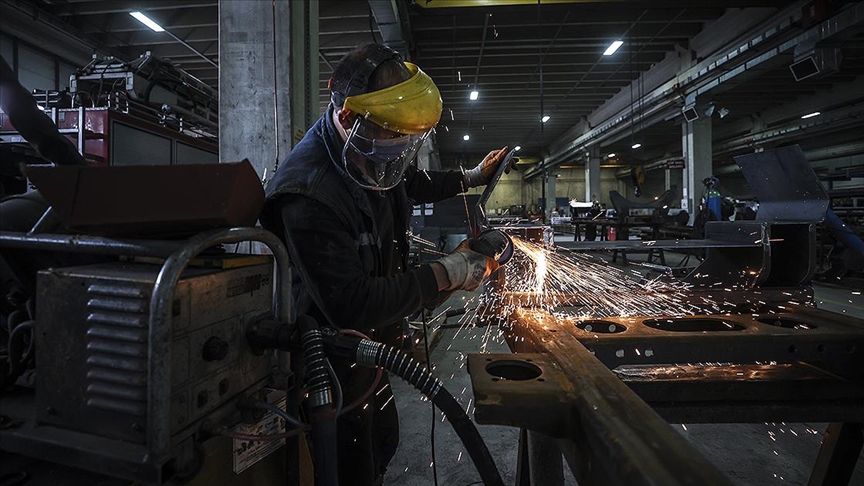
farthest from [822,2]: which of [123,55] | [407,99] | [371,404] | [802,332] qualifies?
[123,55]

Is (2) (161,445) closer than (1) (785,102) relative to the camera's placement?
Yes

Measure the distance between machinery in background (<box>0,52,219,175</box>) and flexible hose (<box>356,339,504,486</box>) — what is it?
442cm

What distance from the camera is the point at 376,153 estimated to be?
149 cm

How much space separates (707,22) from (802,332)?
8.53 metres

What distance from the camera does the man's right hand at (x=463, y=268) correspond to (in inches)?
60.2

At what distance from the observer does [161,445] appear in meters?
0.76

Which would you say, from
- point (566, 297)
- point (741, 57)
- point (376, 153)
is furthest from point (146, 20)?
point (741, 57)

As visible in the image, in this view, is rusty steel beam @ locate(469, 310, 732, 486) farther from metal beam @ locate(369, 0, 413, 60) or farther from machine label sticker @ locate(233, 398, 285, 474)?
metal beam @ locate(369, 0, 413, 60)

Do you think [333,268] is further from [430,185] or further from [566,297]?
[566,297]

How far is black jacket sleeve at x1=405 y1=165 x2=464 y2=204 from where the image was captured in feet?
7.63

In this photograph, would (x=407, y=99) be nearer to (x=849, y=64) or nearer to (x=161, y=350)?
(x=161, y=350)

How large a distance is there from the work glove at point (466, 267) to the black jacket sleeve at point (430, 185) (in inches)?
28.8

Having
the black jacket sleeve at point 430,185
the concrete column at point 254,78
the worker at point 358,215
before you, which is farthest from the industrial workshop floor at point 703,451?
the concrete column at point 254,78

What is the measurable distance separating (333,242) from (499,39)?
7178 millimetres
